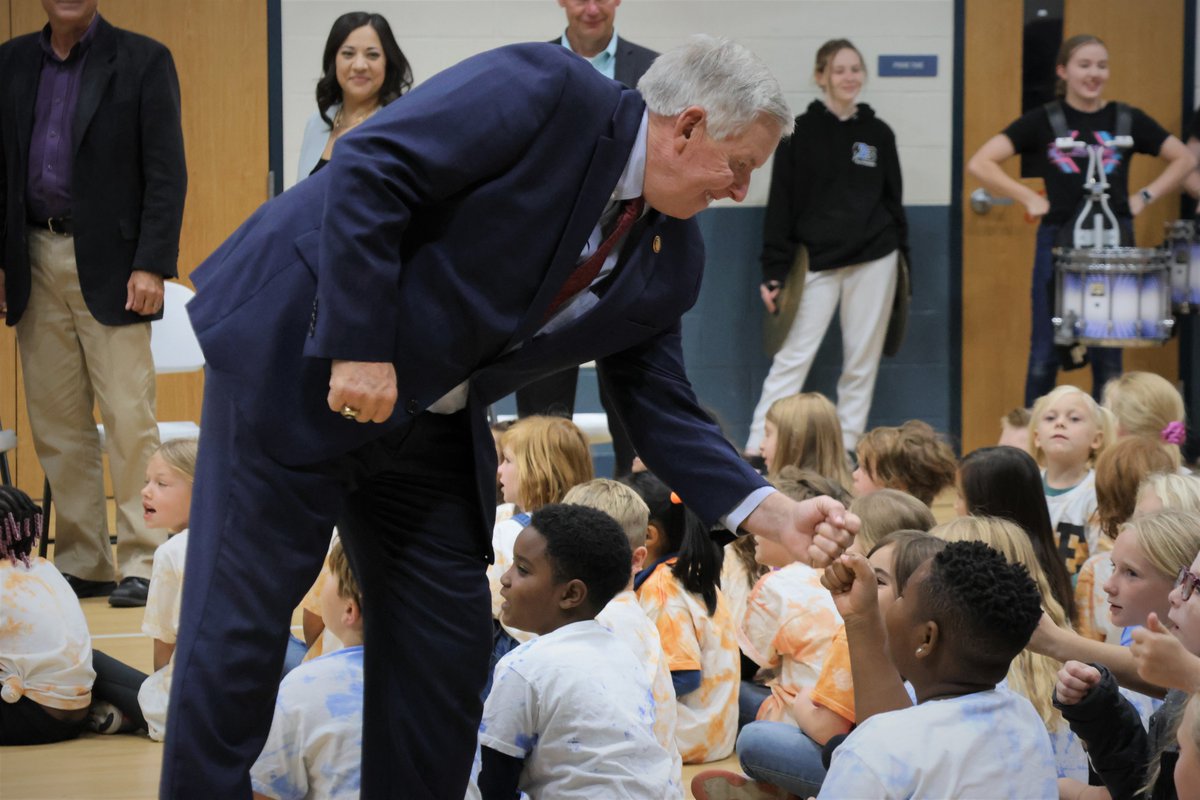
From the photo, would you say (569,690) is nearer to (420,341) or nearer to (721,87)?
(420,341)

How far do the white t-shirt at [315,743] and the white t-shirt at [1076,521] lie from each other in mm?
2040

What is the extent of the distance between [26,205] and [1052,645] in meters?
3.46

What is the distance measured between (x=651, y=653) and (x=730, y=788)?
34 centimetres

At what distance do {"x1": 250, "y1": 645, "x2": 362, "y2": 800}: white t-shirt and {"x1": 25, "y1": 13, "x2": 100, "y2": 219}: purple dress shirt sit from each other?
270 cm

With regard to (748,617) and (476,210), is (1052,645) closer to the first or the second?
(748,617)

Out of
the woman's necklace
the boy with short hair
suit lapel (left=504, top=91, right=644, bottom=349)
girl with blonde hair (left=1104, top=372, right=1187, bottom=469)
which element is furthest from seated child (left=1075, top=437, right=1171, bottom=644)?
the woman's necklace

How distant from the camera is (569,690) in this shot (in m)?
2.51

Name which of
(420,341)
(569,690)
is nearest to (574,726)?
(569,690)

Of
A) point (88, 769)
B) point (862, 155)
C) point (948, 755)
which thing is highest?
point (862, 155)

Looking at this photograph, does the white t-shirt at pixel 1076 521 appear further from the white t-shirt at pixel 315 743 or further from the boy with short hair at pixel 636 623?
the white t-shirt at pixel 315 743

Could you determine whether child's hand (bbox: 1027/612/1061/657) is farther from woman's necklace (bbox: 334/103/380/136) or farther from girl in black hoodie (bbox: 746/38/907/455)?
girl in black hoodie (bbox: 746/38/907/455)

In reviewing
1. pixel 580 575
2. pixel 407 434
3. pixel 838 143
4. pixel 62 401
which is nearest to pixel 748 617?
pixel 580 575

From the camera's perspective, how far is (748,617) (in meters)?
3.27

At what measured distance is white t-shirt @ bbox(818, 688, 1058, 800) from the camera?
190 centimetres
